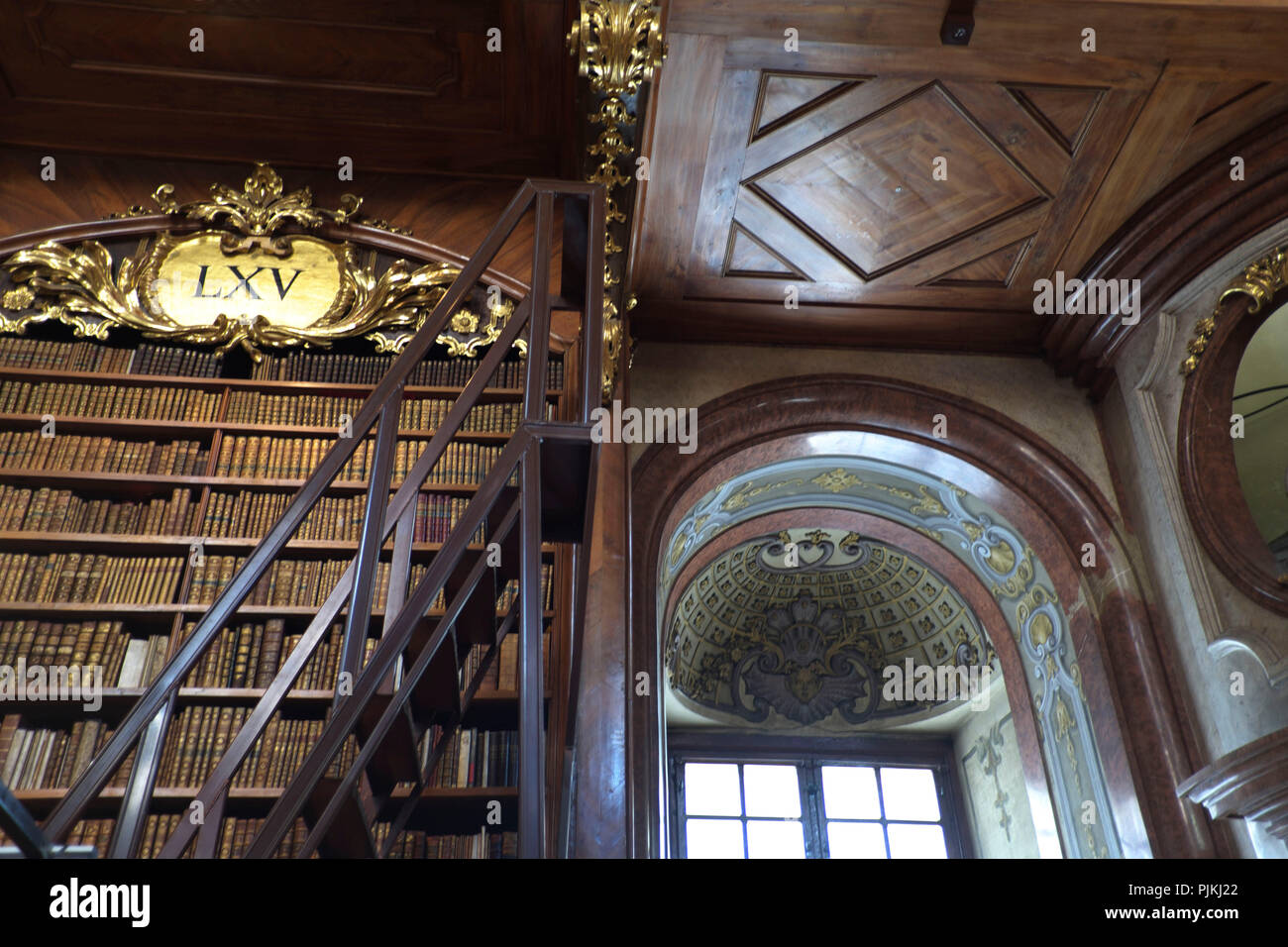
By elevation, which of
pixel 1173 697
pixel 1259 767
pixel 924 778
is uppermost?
pixel 924 778

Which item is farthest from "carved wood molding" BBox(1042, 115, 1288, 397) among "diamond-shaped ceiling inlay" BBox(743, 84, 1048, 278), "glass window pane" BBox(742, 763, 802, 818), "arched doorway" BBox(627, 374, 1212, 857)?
"glass window pane" BBox(742, 763, 802, 818)

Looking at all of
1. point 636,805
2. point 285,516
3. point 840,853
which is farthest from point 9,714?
point 840,853

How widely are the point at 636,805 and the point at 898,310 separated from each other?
9.09 ft

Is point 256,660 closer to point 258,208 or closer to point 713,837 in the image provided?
point 258,208

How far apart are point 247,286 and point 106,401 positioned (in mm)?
705

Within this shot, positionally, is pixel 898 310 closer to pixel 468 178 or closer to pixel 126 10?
pixel 468 178

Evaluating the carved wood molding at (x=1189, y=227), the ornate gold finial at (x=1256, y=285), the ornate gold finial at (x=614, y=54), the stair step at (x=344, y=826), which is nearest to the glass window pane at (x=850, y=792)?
the carved wood molding at (x=1189, y=227)

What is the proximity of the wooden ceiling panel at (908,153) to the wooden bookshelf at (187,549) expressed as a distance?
1.41 metres

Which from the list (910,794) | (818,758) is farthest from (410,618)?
(910,794)

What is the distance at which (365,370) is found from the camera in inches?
163

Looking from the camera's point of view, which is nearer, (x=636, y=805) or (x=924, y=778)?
(x=636, y=805)

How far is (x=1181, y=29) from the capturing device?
160 inches
